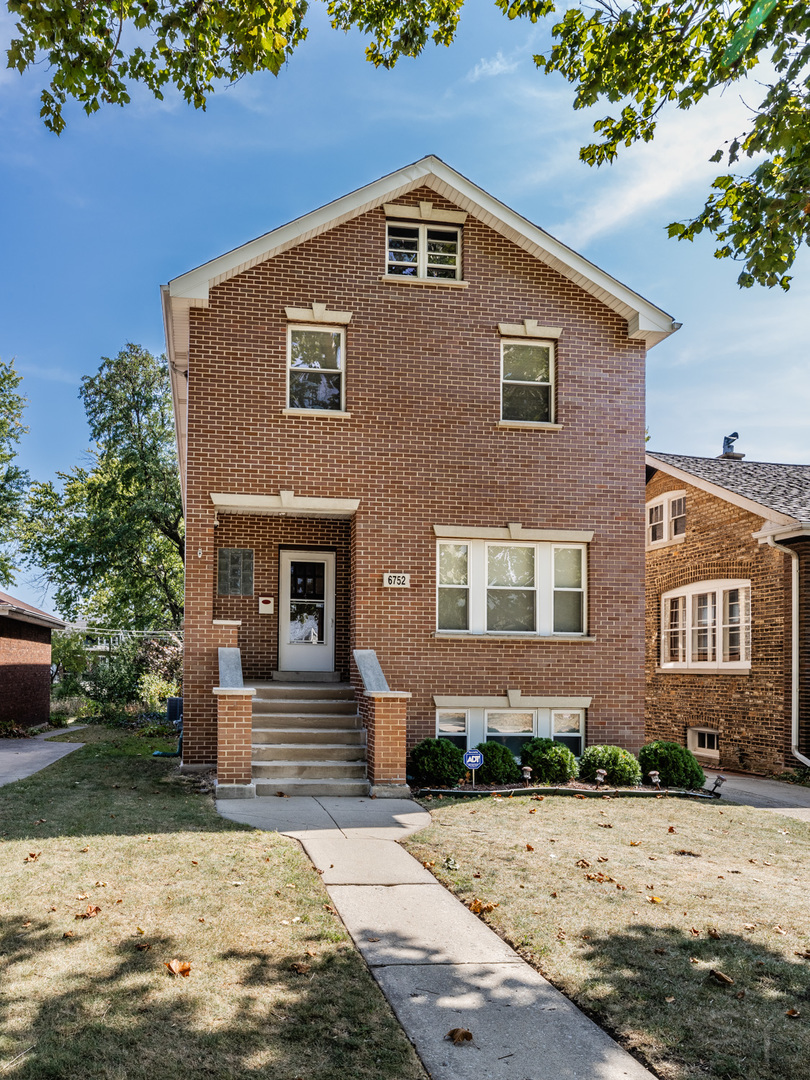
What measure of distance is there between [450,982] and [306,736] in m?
7.58

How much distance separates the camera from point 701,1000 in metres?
4.67

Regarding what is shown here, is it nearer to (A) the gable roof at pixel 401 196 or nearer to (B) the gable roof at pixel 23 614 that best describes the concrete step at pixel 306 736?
(A) the gable roof at pixel 401 196

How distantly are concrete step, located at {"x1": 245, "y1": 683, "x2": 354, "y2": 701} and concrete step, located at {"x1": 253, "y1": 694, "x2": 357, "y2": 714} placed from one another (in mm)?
76

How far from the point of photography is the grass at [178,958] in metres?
3.84

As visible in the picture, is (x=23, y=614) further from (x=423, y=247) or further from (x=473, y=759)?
(x=473, y=759)

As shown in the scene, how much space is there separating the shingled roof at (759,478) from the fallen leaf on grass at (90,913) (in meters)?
13.7

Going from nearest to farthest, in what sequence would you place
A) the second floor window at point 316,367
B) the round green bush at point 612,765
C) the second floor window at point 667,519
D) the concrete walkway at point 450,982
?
the concrete walkway at point 450,982, the round green bush at point 612,765, the second floor window at point 316,367, the second floor window at point 667,519

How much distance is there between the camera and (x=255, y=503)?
13281 millimetres

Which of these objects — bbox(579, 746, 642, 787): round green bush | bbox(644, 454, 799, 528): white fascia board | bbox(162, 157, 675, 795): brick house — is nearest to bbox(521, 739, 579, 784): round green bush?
bbox(579, 746, 642, 787): round green bush

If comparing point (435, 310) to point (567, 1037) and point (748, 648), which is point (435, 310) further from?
point (567, 1037)

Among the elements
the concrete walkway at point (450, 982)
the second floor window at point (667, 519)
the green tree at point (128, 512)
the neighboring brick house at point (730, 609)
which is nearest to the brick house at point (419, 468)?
the neighboring brick house at point (730, 609)

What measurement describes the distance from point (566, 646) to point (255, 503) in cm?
541

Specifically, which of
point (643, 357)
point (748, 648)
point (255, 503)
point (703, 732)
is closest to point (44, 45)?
point (255, 503)

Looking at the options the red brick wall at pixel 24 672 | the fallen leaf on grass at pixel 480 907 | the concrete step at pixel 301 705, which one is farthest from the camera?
the red brick wall at pixel 24 672
